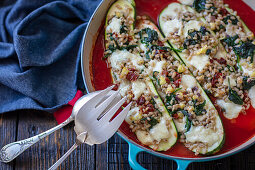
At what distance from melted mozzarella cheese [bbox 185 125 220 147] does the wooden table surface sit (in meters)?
0.35

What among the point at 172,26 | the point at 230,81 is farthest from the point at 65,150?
the point at 230,81

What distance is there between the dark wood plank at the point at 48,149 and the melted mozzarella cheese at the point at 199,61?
1.60 meters

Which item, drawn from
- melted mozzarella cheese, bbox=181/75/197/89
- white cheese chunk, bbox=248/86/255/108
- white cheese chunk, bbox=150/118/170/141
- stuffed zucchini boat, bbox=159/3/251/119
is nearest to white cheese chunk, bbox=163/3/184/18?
stuffed zucchini boat, bbox=159/3/251/119

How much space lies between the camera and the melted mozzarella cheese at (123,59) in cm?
366

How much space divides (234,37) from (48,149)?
2.65 metres

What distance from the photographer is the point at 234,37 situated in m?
3.76

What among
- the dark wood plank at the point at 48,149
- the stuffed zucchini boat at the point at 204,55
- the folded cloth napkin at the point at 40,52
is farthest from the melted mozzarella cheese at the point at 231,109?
the folded cloth napkin at the point at 40,52

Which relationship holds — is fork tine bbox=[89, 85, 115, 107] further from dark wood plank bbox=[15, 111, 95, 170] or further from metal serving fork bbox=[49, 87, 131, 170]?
dark wood plank bbox=[15, 111, 95, 170]

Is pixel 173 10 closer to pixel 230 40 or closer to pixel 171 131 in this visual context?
pixel 230 40

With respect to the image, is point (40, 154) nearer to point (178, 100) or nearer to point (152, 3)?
point (178, 100)

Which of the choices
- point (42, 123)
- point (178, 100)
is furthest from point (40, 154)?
point (178, 100)

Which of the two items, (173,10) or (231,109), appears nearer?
(231,109)

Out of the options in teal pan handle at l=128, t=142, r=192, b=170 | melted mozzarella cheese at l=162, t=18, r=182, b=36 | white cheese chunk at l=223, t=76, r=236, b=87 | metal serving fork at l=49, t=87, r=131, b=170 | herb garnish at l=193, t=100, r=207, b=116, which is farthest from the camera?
melted mozzarella cheese at l=162, t=18, r=182, b=36

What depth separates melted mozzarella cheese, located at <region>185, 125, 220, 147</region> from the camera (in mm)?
3392
